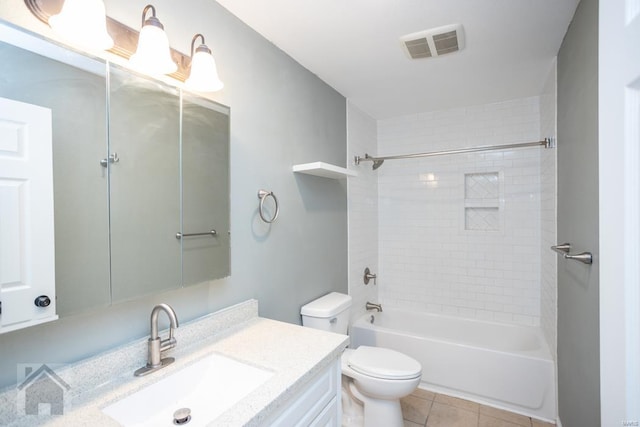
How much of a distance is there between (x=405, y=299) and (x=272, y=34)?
276 cm

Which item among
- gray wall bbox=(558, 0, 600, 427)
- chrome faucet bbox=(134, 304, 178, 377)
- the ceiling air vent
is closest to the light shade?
chrome faucet bbox=(134, 304, 178, 377)

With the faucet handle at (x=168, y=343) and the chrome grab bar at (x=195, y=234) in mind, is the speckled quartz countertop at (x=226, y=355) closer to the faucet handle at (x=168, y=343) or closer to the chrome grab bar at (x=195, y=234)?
the faucet handle at (x=168, y=343)

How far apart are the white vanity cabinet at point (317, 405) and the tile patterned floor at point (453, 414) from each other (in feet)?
3.77

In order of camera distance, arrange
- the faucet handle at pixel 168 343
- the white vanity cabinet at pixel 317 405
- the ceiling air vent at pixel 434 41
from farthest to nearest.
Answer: the ceiling air vent at pixel 434 41
the faucet handle at pixel 168 343
the white vanity cabinet at pixel 317 405

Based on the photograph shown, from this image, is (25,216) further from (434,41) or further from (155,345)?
(434,41)

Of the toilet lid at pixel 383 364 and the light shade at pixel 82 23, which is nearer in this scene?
the light shade at pixel 82 23

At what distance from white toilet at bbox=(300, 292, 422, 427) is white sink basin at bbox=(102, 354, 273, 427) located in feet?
2.96

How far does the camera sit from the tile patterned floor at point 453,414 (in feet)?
7.07

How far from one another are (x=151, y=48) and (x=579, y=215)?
6.76ft

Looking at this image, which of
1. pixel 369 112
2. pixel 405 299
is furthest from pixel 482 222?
pixel 369 112

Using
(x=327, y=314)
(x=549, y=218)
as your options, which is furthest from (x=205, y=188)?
(x=549, y=218)

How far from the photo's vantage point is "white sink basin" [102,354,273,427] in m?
0.99

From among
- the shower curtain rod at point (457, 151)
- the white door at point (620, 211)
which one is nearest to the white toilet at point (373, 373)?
the white door at point (620, 211)

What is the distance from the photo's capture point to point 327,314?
6.72 feet
